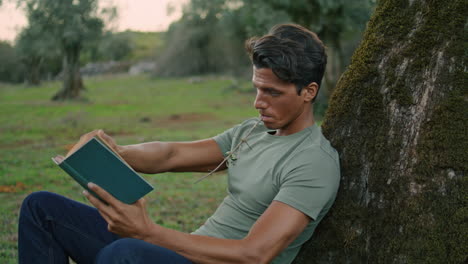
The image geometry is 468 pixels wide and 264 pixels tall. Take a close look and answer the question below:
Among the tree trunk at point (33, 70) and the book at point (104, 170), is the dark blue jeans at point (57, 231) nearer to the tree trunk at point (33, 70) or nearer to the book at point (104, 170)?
the book at point (104, 170)

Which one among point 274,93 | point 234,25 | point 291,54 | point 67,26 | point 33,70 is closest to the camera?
point 291,54

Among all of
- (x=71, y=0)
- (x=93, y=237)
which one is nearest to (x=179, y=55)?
(x=71, y=0)

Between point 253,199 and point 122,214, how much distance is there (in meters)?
0.68

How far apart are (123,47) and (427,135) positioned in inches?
2473

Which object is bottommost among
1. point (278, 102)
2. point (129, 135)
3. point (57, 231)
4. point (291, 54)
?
point (129, 135)

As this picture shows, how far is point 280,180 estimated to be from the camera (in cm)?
253

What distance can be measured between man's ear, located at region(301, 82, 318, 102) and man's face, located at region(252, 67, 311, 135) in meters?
0.01

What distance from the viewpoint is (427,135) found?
256 cm

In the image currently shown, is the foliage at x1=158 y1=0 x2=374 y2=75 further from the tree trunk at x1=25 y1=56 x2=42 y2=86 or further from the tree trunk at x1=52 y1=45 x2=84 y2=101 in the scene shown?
the tree trunk at x1=25 y1=56 x2=42 y2=86

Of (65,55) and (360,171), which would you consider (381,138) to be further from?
(65,55)

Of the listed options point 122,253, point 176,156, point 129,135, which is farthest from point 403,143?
point 129,135

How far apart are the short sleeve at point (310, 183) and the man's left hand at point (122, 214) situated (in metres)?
0.59

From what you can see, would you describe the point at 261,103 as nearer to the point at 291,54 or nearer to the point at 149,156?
the point at 291,54

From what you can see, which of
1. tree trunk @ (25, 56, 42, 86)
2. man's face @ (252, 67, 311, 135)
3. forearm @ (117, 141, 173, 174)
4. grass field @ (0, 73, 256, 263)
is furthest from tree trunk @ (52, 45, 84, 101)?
man's face @ (252, 67, 311, 135)
